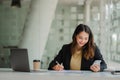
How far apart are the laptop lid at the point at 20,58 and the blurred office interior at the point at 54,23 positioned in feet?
14.2

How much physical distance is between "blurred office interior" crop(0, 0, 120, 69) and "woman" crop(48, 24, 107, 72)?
3.88m

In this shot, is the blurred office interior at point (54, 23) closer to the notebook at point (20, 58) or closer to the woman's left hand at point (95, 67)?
the woman's left hand at point (95, 67)

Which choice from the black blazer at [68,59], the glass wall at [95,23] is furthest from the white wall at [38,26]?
the black blazer at [68,59]

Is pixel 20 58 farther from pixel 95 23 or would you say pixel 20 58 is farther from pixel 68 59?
pixel 95 23

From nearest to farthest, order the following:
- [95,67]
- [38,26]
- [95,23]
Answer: [95,67]
[38,26]
[95,23]

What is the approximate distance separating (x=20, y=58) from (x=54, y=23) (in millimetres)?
4614

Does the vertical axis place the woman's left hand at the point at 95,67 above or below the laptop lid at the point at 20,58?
below

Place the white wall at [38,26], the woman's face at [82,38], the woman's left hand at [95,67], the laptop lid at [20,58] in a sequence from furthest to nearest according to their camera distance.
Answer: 1. the white wall at [38,26]
2. the woman's face at [82,38]
3. the woman's left hand at [95,67]
4. the laptop lid at [20,58]

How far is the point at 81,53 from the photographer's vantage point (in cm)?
280

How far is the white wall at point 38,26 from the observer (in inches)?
264

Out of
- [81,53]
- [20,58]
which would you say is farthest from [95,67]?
[20,58]

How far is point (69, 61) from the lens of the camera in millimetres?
2809

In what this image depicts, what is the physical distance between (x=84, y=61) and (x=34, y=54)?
4213mm

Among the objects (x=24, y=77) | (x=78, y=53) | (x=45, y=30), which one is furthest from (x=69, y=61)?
(x=45, y=30)
